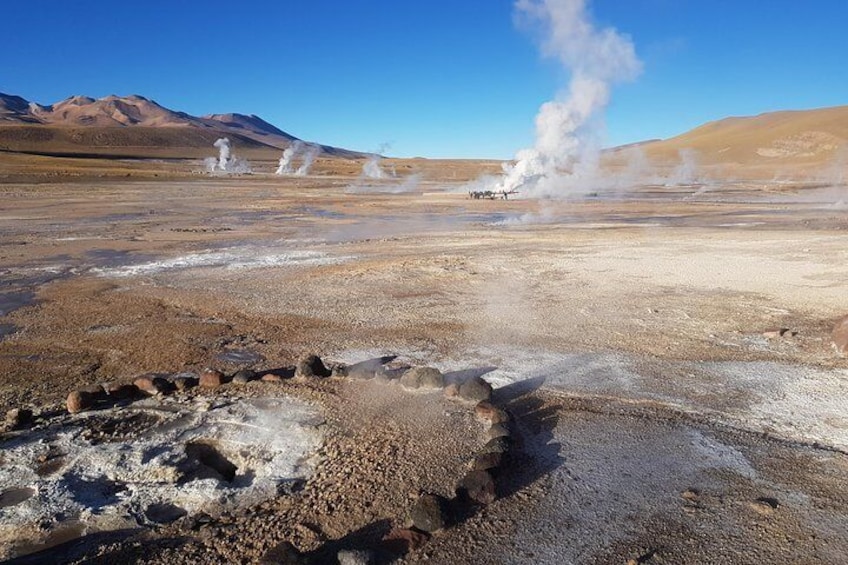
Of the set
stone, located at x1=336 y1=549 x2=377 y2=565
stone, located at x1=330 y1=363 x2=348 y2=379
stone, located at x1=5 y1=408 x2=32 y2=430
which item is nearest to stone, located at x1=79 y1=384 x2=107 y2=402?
stone, located at x1=5 y1=408 x2=32 y2=430

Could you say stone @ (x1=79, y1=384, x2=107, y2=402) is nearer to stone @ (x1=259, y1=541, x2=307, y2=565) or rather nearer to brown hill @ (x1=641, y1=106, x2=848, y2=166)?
stone @ (x1=259, y1=541, x2=307, y2=565)

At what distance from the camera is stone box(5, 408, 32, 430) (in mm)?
5922

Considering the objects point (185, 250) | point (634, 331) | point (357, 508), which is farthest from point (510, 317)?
point (185, 250)

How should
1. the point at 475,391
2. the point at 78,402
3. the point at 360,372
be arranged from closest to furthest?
the point at 78,402
the point at 475,391
the point at 360,372

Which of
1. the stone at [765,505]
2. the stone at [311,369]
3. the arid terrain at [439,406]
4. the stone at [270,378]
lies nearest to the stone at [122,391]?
the arid terrain at [439,406]

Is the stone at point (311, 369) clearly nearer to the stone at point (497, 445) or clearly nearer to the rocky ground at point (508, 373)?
the rocky ground at point (508, 373)

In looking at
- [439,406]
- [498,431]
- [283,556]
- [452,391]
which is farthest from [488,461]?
[283,556]

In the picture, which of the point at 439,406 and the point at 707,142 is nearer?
the point at 439,406

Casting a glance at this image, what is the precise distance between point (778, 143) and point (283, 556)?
360 ft

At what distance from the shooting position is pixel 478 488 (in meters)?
4.77

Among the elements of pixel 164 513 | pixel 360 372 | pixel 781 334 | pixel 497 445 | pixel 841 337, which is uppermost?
pixel 841 337

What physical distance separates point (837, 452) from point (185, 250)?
52.2 ft

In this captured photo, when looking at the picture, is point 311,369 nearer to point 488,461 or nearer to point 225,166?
point 488,461

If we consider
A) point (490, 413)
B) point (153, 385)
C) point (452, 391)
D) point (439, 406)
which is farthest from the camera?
point (153, 385)
